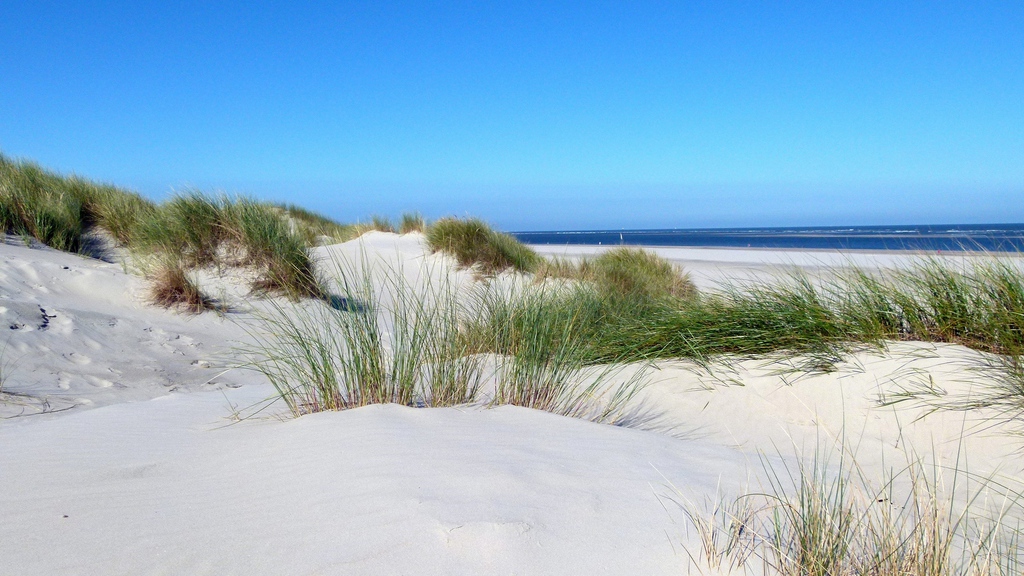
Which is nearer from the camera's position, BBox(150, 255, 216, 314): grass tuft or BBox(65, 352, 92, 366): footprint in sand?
BBox(65, 352, 92, 366): footprint in sand

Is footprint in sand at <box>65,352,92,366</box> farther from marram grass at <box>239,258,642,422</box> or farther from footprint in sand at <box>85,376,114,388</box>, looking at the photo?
marram grass at <box>239,258,642,422</box>

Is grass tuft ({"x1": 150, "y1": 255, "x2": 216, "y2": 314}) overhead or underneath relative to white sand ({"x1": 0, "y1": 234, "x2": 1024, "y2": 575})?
overhead

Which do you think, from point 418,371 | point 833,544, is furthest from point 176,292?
point 833,544

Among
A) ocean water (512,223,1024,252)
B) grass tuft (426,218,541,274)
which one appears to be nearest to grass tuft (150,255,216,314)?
grass tuft (426,218,541,274)

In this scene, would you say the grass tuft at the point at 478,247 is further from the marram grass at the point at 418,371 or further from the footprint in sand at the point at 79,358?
the marram grass at the point at 418,371

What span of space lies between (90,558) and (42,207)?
7.56 m

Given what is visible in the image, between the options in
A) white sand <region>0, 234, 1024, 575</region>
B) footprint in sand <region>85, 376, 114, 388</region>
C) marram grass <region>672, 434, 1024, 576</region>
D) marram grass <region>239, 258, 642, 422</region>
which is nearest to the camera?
marram grass <region>672, 434, 1024, 576</region>

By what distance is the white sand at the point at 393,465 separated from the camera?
166 cm

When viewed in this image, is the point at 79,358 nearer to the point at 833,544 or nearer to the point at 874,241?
the point at 833,544

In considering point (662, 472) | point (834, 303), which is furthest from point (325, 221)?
point (662, 472)

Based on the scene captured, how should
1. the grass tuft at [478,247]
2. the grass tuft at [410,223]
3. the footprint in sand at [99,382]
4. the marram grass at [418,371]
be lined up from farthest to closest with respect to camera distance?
the grass tuft at [410,223], the grass tuft at [478,247], the footprint in sand at [99,382], the marram grass at [418,371]

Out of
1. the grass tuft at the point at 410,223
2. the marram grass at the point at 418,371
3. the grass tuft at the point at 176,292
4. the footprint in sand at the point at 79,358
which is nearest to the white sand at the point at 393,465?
the footprint in sand at the point at 79,358

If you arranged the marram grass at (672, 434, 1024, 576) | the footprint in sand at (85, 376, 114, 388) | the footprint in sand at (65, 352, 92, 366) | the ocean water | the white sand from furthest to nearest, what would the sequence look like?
the ocean water < the footprint in sand at (65, 352, 92, 366) < the footprint in sand at (85, 376, 114, 388) < the white sand < the marram grass at (672, 434, 1024, 576)

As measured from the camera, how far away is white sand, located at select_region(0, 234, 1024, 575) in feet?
5.44
